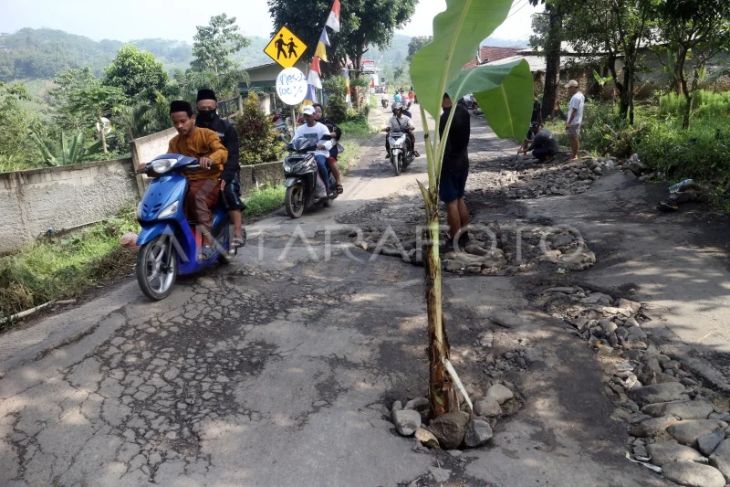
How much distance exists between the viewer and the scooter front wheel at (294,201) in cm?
728

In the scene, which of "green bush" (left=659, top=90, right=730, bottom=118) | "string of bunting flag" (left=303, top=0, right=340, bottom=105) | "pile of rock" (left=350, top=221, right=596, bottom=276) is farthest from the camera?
"green bush" (left=659, top=90, right=730, bottom=118)

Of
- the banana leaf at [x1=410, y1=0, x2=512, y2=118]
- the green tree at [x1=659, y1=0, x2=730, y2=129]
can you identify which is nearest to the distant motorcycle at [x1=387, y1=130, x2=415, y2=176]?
the green tree at [x1=659, y1=0, x2=730, y2=129]

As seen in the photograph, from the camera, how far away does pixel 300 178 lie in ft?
24.4

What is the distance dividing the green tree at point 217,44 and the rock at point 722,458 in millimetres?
52171

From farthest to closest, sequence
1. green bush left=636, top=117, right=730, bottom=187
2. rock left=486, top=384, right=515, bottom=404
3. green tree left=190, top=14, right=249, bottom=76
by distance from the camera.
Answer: green tree left=190, top=14, right=249, bottom=76, green bush left=636, top=117, right=730, bottom=187, rock left=486, top=384, right=515, bottom=404

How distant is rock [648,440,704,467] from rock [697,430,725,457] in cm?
3

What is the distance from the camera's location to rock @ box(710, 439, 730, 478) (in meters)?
2.31

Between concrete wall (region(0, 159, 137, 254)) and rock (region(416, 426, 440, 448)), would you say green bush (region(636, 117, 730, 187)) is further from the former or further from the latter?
concrete wall (region(0, 159, 137, 254))

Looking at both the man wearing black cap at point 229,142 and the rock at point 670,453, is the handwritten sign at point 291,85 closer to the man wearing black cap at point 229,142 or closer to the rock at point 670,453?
the man wearing black cap at point 229,142

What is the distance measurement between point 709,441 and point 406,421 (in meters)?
1.45

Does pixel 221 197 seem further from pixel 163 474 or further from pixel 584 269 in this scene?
pixel 584 269

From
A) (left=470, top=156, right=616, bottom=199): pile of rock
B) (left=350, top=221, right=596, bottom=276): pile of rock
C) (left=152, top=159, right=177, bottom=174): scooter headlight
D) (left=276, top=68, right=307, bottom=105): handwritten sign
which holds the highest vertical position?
(left=276, top=68, right=307, bottom=105): handwritten sign

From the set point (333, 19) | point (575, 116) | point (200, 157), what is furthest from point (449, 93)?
point (333, 19)

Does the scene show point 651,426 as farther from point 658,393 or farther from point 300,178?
point 300,178
